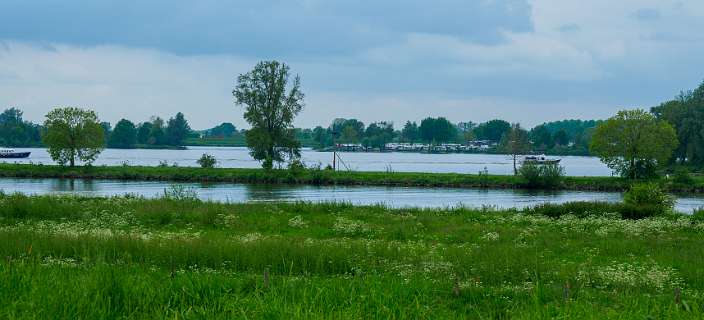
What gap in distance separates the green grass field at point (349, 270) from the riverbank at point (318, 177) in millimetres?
53717

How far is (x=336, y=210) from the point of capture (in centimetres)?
3219

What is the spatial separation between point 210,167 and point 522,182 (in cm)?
3963

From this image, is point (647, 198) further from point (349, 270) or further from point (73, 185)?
point (73, 185)

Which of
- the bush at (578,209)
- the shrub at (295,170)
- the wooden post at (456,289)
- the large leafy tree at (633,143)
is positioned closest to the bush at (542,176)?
the large leafy tree at (633,143)

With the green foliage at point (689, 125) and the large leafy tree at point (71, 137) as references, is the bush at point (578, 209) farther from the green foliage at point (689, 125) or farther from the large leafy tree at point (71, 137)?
the green foliage at point (689, 125)

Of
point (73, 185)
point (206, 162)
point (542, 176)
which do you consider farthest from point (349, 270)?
point (206, 162)

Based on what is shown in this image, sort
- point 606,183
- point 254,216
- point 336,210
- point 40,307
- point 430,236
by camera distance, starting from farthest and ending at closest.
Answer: point 606,183 → point 336,210 → point 254,216 → point 430,236 → point 40,307

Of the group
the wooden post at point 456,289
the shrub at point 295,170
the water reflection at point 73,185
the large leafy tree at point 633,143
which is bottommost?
the water reflection at point 73,185

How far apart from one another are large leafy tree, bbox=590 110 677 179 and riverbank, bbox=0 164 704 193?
3.85 meters

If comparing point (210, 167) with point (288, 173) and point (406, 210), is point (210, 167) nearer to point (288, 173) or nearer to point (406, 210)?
point (288, 173)

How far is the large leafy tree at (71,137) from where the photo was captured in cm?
9431

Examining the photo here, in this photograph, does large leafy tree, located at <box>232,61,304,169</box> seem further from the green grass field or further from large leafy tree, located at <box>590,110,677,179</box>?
the green grass field

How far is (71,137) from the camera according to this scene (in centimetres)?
9519

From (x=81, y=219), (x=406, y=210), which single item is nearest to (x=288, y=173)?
(x=406, y=210)
